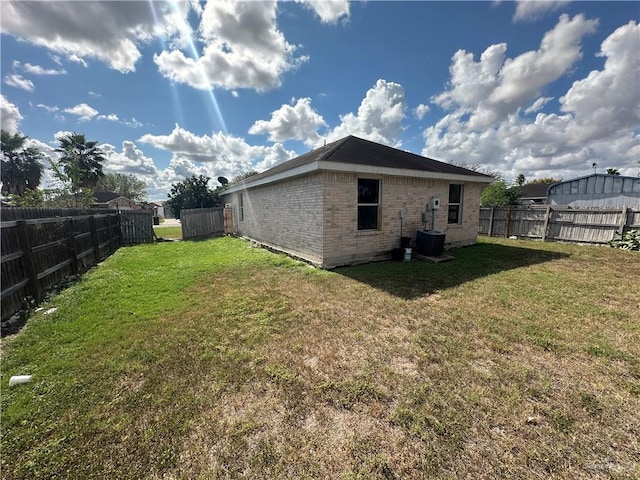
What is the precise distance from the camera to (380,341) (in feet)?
10.7

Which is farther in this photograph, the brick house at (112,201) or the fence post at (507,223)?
the brick house at (112,201)

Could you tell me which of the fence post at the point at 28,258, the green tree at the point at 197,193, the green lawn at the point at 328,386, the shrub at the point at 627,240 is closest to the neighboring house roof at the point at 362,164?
the green lawn at the point at 328,386

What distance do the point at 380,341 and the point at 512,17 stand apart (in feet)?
34.5

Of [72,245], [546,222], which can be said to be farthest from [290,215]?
[546,222]

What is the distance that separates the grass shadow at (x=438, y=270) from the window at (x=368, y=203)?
123cm

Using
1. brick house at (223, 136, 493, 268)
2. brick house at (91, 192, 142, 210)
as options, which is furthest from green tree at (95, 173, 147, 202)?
brick house at (223, 136, 493, 268)

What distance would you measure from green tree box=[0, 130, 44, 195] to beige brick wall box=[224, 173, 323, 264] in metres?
24.8

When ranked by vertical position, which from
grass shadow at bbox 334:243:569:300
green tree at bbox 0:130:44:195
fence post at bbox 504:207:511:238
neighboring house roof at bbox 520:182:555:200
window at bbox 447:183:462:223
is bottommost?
grass shadow at bbox 334:243:569:300

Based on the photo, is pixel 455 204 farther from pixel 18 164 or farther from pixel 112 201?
pixel 112 201

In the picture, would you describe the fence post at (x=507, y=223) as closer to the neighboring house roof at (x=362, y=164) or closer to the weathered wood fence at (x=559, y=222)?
the weathered wood fence at (x=559, y=222)

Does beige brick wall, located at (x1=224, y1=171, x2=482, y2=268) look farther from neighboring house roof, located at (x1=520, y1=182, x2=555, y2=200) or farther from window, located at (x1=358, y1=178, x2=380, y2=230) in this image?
neighboring house roof, located at (x1=520, y1=182, x2=555, y2=200)

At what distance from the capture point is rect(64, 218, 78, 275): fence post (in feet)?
20.1

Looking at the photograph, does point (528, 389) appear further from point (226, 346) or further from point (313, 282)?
point (313, 282)

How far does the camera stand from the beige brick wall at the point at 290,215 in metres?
7.02
